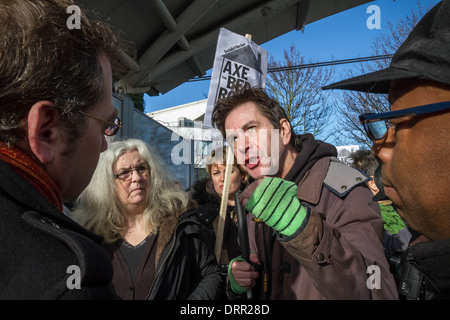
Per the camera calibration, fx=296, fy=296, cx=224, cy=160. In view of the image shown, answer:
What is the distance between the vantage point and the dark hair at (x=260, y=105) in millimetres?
2170

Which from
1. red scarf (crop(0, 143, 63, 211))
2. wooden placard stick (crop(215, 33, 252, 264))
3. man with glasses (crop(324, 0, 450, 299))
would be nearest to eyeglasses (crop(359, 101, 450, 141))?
man with glasses (crop(324, 0, 450, 299))

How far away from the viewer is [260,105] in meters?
2.23

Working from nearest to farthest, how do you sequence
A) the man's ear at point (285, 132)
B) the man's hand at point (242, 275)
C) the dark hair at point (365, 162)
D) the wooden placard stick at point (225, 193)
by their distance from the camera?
the man's hand at point (242, 275)
the man's ear at point (285, 132)
the wooden placard stick at point (225, 193)
the dark hair at point (365, 162)

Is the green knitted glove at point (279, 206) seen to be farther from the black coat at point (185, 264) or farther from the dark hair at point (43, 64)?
the black coat at point (185, 264)

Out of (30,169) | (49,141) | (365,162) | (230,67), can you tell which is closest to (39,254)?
(30,169)

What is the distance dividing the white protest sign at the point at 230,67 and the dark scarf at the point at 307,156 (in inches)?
43.6

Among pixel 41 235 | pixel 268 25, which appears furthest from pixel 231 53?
pixel 268 25

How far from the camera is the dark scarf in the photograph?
1.79m

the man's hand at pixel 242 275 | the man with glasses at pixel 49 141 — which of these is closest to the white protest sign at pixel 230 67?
the man's hand at pixel 242 275

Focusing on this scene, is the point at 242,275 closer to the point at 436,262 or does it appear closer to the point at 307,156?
the point at 307,156

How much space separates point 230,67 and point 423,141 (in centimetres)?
219

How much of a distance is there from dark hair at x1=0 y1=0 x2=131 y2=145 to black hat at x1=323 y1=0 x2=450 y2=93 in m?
1.02

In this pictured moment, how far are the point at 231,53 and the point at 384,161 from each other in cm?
211
